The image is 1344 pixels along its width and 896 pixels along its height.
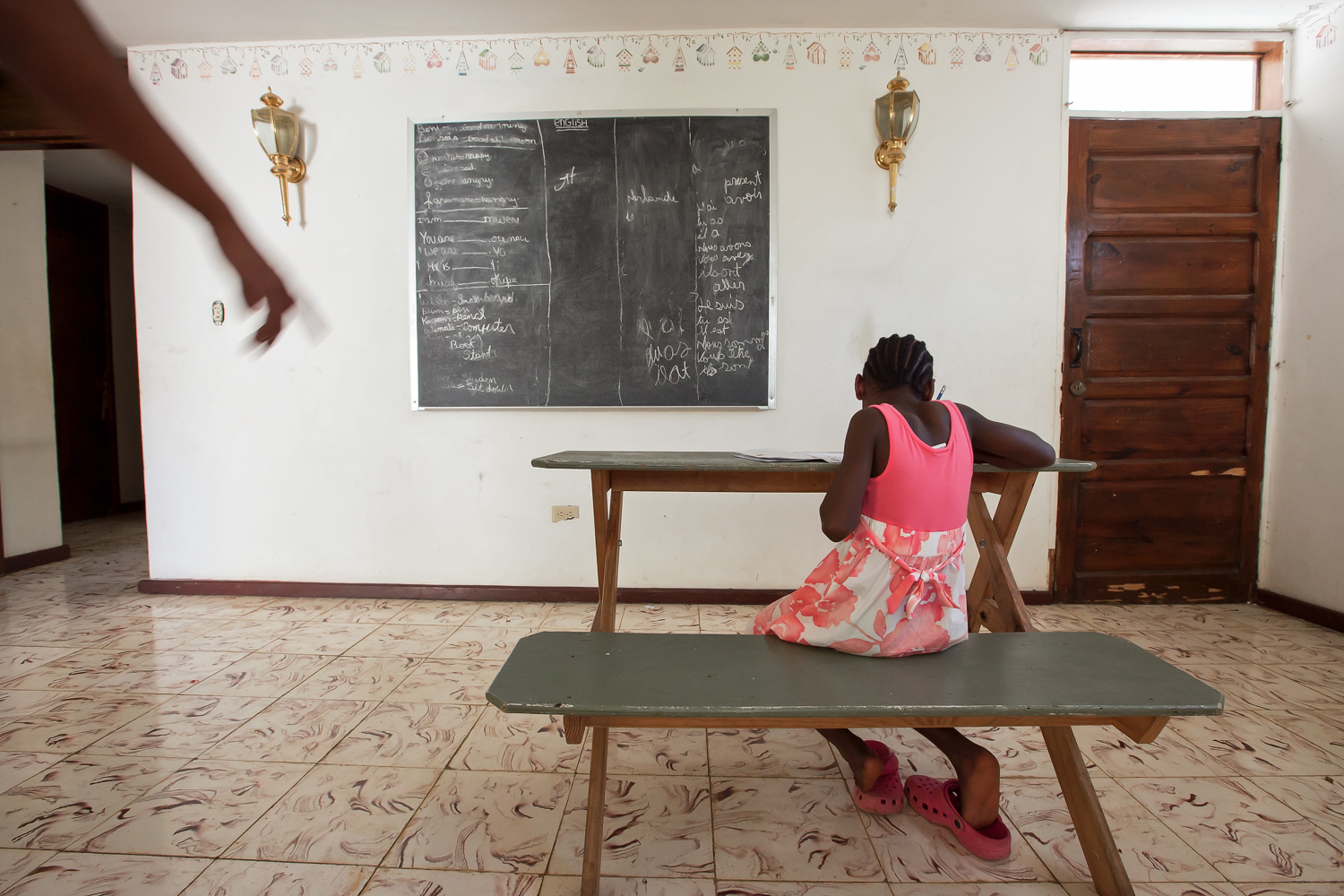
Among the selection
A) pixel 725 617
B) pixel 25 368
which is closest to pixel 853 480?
pixel 725 617

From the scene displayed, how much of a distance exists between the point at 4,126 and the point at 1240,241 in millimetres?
6292

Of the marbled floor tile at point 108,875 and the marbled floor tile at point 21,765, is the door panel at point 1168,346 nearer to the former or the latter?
the marbled floor tile at point 108,875

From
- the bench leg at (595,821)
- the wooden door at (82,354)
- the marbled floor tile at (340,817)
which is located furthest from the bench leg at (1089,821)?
the wooden door at (82,354)

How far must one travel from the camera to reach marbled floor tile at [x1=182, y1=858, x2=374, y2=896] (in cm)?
112

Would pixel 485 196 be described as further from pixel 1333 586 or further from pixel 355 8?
A: pixel 1333 586

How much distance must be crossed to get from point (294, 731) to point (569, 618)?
1184 millimetres

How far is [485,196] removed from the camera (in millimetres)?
2879

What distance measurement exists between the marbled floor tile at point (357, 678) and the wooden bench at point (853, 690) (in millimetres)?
1221

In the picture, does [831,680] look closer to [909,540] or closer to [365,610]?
[909,540]

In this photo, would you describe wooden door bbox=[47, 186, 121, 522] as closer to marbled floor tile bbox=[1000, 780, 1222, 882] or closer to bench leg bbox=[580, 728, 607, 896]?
bench leg bbox=[580, 728, 607, 896]

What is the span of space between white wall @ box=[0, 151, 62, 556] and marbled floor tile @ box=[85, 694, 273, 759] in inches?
117

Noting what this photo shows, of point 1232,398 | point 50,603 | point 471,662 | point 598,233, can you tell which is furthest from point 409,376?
point 1232,398

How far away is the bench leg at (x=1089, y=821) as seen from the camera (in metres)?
1.09

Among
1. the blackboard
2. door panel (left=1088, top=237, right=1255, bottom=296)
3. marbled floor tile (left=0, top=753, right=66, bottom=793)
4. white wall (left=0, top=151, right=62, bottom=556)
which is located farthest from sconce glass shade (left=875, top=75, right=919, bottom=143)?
white wall (left=0, top=151, right=62, bottom=556)
